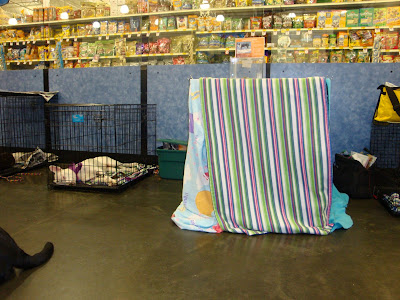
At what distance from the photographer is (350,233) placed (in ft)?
6.45

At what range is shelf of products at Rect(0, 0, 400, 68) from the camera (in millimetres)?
3912

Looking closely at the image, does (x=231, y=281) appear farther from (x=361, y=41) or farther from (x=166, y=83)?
(x=361, y=41)

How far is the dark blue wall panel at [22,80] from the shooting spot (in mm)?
4277

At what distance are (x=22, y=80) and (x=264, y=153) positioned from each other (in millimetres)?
3784

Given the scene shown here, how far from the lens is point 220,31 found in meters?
4.40

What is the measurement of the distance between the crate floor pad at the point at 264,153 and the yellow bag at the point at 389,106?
101 cm

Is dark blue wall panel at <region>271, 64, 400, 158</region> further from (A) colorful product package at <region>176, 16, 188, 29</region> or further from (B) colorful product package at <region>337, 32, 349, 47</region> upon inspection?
(A) colorful product package at <region>176, 16, 188, 29</region>

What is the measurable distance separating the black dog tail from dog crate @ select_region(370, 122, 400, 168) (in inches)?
113

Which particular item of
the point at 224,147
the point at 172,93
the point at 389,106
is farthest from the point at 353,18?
the point at 224,147

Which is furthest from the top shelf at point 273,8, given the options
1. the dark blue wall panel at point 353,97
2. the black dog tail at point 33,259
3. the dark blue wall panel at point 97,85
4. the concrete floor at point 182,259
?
the black dog tail at point 33,259

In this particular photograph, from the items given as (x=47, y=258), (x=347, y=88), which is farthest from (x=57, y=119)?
(x=347, y=88)

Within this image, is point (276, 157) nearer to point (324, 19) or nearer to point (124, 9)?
point (324, 19)

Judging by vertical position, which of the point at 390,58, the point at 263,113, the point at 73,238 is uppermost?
the point at 390,58

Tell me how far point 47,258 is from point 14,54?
205 inches
